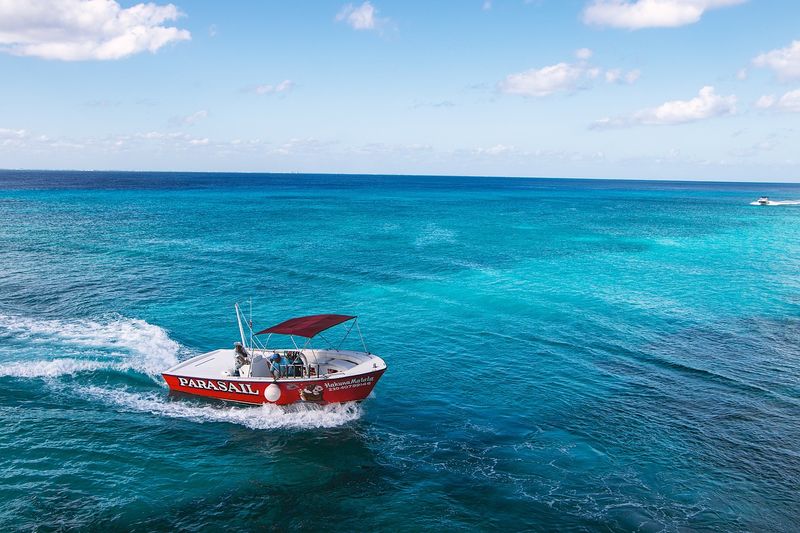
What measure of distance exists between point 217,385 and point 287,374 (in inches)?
151

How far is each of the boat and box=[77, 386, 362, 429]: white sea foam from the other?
50cm

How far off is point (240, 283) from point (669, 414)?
39.7 m

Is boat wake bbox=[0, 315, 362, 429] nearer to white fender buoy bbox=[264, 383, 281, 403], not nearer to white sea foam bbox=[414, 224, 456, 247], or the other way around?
white fender buoy bbox=[264, 383, 281, 403]

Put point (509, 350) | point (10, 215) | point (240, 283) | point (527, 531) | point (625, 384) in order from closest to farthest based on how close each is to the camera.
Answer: point (527, 531) < point (625, 384) < point (509, 350) < point (240, 283) < point (10, 215)

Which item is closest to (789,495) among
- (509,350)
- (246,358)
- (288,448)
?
(509,350)

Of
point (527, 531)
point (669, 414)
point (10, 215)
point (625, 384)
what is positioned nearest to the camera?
point (527, 531)

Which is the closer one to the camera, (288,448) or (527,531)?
(527,531)

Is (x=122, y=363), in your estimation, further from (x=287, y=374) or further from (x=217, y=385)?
(x=287, y=374)

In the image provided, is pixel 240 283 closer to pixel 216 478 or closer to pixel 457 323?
pixel 457 323

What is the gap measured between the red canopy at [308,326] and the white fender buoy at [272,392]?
115 inches

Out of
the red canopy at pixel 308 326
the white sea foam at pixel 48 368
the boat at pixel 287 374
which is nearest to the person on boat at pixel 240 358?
the boat at pixel 287 374

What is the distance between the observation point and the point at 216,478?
22.8m

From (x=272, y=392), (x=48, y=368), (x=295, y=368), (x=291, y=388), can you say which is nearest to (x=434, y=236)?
(x=295, y=368)

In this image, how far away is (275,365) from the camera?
1147 inches
